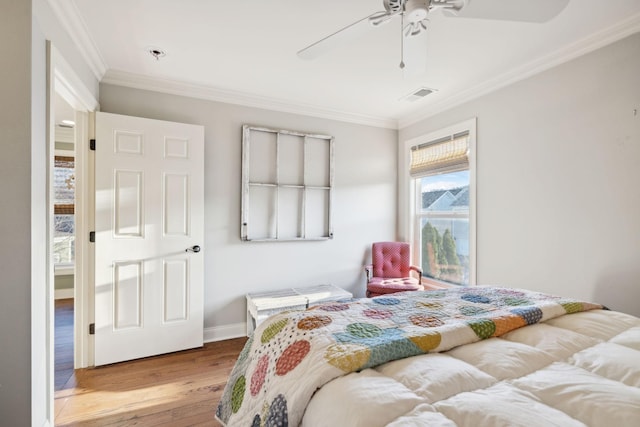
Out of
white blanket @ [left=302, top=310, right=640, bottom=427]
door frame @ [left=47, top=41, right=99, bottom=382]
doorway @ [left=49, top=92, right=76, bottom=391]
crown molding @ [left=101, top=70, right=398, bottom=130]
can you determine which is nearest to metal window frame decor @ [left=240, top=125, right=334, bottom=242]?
crown molding @ [left=101, top=70, right=398, bottom=130]

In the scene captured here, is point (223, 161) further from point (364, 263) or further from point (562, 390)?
point (562, 390)

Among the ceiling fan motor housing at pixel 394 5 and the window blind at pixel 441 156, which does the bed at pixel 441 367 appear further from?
the window blind at pixel 441 156

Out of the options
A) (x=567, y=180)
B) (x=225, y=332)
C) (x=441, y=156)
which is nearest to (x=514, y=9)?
(x=567, y=180)

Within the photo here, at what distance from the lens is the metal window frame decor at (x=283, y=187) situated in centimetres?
314

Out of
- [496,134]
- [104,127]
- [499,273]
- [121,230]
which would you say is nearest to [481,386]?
[499,273]

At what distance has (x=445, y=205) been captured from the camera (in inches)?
135

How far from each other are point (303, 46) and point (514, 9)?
54.7 inches

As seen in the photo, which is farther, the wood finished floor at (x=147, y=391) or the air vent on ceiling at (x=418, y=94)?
the air vent on ceiling at (x=418, y=94)

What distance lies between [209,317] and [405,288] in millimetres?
2012

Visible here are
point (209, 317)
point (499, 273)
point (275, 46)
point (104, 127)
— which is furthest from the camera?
point (209, 317)

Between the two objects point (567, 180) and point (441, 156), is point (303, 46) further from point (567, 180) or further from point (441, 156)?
point (567, 180)

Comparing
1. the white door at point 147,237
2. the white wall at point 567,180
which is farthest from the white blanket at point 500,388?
the white door at point 147,237

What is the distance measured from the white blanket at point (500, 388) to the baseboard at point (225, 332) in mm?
2395

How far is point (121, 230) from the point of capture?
99.4 inches
